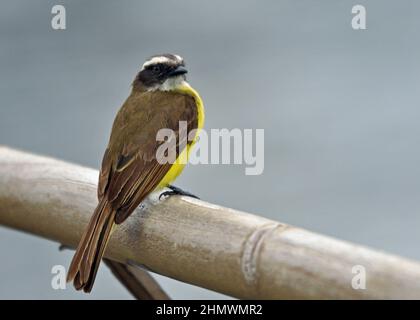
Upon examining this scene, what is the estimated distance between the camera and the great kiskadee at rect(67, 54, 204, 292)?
10.0ft

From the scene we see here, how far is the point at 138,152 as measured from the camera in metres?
3.63

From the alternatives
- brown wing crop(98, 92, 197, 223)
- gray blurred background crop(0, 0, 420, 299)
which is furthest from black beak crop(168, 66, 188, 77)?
gray blurred background crop(0, 0, 420, 299)

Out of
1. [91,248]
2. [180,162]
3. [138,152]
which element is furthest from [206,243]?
[180,162]

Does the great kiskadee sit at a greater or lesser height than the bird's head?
lesser

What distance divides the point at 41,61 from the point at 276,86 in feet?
7.24

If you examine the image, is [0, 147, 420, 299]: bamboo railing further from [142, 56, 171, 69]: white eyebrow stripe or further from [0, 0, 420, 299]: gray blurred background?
[0, 0, 420, 299]: gray blurred background

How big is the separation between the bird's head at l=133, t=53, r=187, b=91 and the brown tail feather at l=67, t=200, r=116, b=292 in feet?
3.65

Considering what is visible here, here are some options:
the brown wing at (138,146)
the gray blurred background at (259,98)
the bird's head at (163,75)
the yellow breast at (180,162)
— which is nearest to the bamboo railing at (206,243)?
the brown wing at (138,146)

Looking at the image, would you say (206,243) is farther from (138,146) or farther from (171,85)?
(171,85)

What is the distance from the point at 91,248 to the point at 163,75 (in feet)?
4.49

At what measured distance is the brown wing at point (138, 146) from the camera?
131 inches

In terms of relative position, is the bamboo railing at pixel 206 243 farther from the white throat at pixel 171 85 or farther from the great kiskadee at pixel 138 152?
the white throat at pixel 171 85
